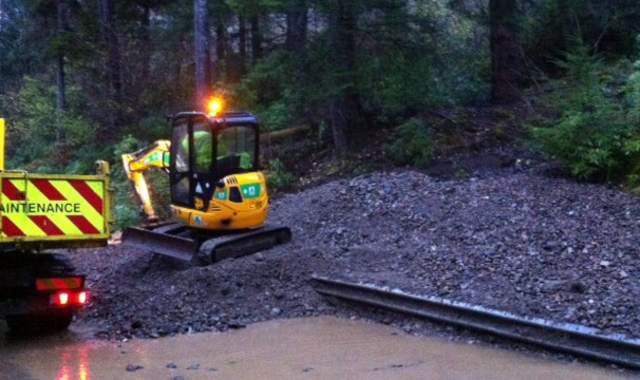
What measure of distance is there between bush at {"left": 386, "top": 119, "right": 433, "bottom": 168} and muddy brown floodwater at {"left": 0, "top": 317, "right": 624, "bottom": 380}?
6666 mm

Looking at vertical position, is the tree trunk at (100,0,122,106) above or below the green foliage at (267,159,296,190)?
above

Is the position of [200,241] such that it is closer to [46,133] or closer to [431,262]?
[431,262]

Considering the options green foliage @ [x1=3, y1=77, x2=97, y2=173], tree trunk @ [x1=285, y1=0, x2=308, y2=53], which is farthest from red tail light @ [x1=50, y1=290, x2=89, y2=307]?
green foliage @ [x1=3, y1=77, x2=97, y2=173]

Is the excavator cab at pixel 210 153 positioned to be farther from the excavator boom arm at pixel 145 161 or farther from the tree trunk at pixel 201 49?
the tree trunk at pixel 201 49

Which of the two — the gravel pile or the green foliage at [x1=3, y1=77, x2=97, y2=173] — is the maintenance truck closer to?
the gravel pile

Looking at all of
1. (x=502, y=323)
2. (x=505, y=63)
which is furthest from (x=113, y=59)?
(x=502, y=323)

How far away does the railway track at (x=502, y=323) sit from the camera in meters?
7.21

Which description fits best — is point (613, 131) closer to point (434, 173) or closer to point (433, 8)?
point (434, 173)

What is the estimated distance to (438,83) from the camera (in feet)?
56.6

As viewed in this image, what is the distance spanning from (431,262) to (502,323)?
236cm

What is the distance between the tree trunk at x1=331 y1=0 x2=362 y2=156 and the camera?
15.1 meters

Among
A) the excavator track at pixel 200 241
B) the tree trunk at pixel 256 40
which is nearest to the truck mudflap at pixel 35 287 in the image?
the excavator track at pixel 200 241

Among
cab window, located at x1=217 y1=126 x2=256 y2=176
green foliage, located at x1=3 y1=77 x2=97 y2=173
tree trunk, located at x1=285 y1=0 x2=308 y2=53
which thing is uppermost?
tree trunk, located at x1=285 y1=0 x2=308 y2=53

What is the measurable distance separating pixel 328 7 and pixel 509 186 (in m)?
5.04
